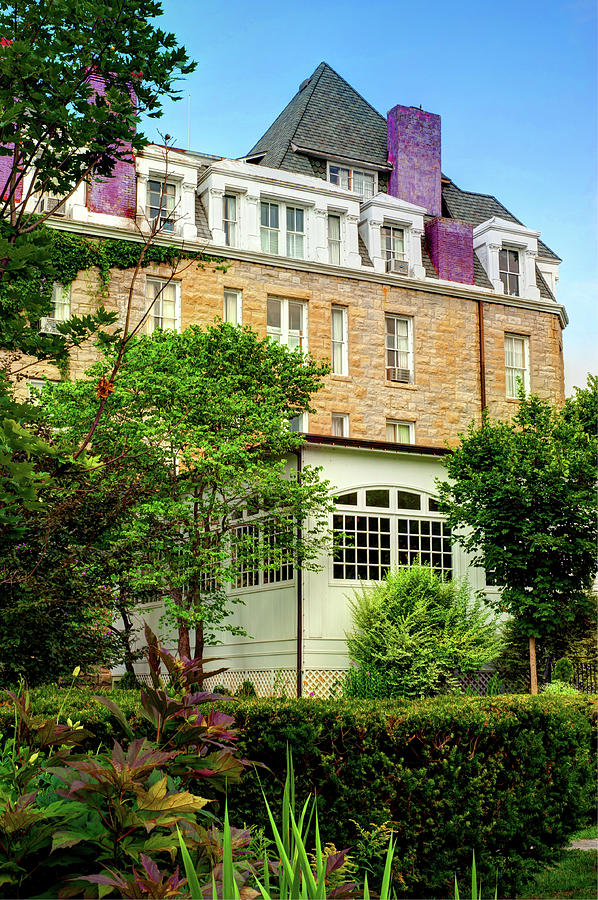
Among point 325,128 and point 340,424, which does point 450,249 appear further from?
point 340,424

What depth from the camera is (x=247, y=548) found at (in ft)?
64.4

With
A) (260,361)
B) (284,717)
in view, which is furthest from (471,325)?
(284,717)

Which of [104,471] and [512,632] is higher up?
[104,471]

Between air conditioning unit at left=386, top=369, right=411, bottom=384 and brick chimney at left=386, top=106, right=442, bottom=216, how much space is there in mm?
7360

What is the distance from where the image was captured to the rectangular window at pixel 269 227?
31.4 meters

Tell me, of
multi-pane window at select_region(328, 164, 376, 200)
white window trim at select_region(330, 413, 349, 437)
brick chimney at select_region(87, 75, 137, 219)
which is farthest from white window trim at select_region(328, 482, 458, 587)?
multi-pane window at select_region(328, 164, 376, 200)

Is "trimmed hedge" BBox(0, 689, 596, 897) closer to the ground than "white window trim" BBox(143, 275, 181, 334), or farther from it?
closer to the ground

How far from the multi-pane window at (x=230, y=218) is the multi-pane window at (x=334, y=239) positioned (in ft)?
11.7

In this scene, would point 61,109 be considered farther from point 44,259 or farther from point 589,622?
point 589,622

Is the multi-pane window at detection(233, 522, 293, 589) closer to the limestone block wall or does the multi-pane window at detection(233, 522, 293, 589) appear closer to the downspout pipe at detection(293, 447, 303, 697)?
the downspout pipe at detection(293, 447, 303, 697)

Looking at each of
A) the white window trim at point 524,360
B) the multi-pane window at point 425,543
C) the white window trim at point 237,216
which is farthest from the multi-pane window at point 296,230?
the multi-pane window at point 425,543

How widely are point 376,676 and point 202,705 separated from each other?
13.5m

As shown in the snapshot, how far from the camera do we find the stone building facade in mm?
29594

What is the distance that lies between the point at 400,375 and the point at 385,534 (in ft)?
43.8
